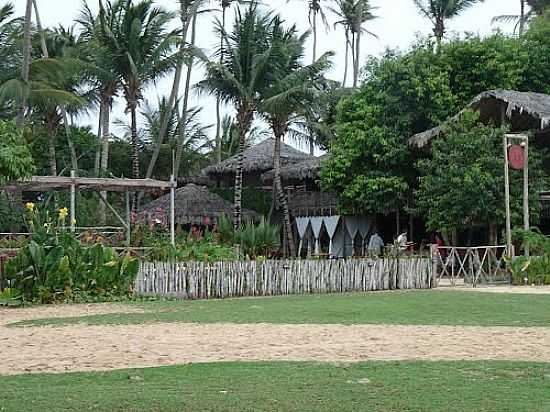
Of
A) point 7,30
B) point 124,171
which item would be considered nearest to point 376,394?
point 7,30

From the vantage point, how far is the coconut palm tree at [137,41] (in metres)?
27.9

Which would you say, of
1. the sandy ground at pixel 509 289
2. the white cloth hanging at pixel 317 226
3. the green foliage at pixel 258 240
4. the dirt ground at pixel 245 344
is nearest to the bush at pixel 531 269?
the sandy ground at pixel 509 289

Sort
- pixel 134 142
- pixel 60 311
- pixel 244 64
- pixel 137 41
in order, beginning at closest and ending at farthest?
pixel 60 311 → pixel 137 41 → pixel 244 64 → pixel 134 142

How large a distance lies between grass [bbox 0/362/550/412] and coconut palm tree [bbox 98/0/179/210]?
2173cm

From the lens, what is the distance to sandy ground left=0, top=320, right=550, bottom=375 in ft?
26.5

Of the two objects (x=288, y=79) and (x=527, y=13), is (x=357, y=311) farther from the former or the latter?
(x=527, y=13)

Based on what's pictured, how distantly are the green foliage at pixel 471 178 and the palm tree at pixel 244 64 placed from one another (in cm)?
701

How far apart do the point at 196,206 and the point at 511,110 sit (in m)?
11.9

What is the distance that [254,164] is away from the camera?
112 feet

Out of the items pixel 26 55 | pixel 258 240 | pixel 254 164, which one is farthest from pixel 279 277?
pixel 254 164

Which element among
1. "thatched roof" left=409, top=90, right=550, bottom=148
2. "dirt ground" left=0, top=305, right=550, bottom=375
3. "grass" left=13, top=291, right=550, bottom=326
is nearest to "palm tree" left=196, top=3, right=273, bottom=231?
"thatched roof" left=409, top=90, right=550, bottom=148

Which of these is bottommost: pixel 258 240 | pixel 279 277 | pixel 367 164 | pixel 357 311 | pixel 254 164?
pixel 357 311

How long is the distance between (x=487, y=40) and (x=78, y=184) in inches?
604

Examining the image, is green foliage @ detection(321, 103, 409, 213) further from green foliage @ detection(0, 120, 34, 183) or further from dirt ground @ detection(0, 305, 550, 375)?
dirt ground @ detection(0, 305, 550, 375)
